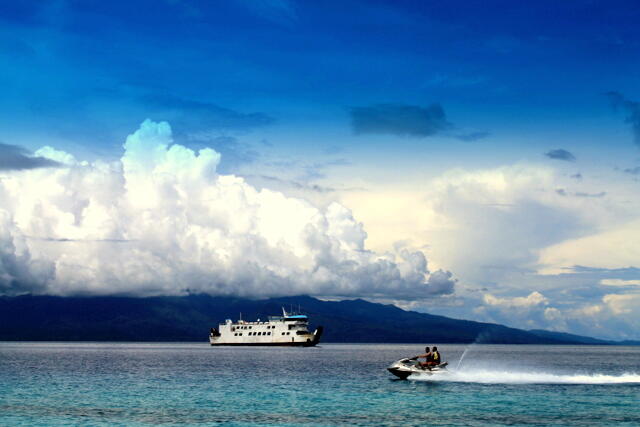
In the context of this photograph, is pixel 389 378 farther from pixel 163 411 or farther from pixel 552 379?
pixel 163 411

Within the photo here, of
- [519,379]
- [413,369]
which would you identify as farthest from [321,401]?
[519,379]

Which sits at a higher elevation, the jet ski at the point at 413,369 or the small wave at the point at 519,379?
the jet ski at the point at 413,369

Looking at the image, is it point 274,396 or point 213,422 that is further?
point 274,396

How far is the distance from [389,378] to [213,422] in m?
52.2

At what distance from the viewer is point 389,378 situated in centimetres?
10662

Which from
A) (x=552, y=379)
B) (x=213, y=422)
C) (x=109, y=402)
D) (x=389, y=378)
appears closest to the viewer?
(x=213, y=422)

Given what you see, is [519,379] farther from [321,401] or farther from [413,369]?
[321,401]

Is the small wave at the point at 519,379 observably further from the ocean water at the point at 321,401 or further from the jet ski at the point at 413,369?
the jet ski at the point at 413,369

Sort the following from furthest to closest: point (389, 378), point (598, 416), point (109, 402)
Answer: point (389, 378)
point (109, 402)
point (598, 416)

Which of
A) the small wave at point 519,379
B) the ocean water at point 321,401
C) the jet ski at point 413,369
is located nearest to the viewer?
the ocean water at point 321,401

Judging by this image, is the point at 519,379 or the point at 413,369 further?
the point at 519,379

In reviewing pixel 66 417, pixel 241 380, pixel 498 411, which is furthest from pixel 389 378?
pixel 66 417

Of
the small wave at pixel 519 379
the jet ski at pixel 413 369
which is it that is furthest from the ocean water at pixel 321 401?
the jet ski at pixel 413 369

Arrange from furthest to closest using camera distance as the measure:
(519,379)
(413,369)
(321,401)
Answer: (519,379) < (413,369) < (321,401)
